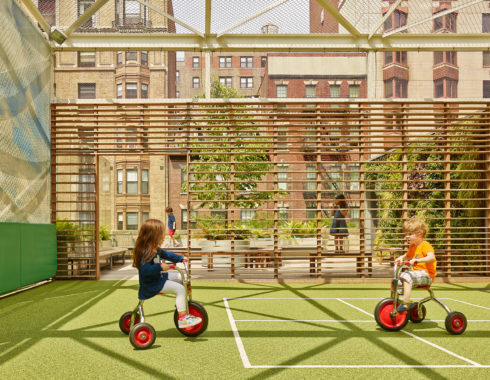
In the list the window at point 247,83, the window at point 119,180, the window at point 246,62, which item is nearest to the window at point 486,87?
the window at point 119,180

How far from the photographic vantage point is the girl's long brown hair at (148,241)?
501 centimetres

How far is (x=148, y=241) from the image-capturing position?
5020 millimetres

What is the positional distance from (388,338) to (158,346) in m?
2.49

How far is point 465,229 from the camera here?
11.5 meters

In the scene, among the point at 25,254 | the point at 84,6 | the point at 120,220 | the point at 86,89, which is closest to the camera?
the point at 25,254

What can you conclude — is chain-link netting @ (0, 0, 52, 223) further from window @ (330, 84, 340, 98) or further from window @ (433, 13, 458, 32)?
window @ (330, 84, 340, 98)

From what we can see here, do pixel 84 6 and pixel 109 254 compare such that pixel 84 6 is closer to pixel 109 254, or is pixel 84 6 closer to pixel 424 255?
pixel 109 254

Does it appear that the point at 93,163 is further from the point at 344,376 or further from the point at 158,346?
the point at 344,376

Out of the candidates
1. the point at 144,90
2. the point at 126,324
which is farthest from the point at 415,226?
the point at 144,90

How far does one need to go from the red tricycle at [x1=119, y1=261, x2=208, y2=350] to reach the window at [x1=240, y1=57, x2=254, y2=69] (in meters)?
48.6

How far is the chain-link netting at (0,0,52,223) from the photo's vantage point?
862 cm

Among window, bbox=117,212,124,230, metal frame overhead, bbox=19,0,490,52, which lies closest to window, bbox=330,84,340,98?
window, bbox=117,212,124,230

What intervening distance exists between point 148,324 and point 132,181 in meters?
28.1

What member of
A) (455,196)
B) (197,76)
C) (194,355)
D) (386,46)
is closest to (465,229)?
(455,196)
